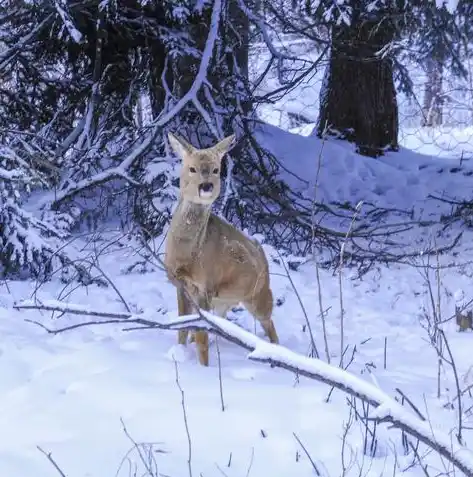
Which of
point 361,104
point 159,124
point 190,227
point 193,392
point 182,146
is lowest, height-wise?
point 193,392

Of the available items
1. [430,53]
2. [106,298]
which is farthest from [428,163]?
[106,298]

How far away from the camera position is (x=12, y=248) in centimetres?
712

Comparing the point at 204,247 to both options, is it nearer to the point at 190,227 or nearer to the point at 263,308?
the point at 190,227

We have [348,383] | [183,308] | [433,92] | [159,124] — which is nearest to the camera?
[348,383]

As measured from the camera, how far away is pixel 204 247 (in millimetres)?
5031

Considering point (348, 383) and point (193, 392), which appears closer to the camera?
point (348, 383)

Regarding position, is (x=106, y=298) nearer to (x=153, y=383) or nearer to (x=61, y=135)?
(x=153, y=383)

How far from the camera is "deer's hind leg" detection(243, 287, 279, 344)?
5465mm

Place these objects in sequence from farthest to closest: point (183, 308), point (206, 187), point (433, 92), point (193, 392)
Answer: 1. point (433, 92)
2. point (183, 308)
3. point (206, 187)
4. point (193, 392)

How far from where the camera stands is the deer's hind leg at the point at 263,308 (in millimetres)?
5465

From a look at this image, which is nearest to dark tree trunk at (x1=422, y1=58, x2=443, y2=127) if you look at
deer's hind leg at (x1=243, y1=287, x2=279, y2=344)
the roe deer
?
deer's hind leg at (x1=243, y1=287, x2=279, y2=344)

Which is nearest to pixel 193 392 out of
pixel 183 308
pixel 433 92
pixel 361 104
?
pixel 183 308

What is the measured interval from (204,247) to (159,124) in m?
3.21

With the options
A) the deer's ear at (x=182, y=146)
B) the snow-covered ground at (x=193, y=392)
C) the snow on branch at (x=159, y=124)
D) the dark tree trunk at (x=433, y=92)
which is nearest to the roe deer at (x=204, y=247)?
the deer's ear at (x=182, y=146)
